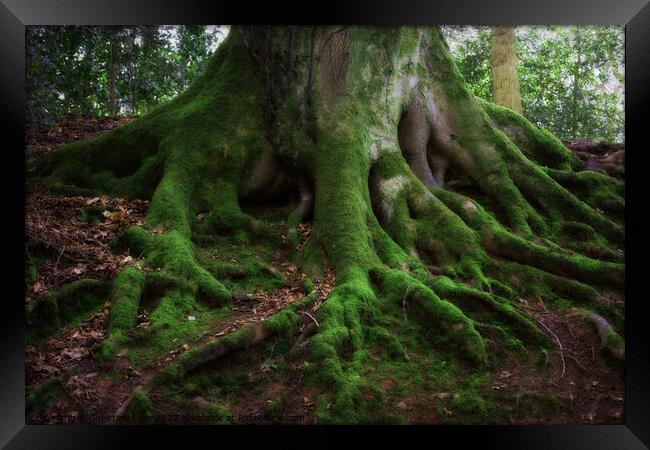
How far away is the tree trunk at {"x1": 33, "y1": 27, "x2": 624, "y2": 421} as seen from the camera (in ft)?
15.2

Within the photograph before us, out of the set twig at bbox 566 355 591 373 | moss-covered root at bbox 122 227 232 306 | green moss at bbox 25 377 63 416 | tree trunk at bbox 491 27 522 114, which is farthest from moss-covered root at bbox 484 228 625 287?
green moss at bbox 25 377 63 416

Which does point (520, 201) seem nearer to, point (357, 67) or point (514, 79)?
point (357, 67)

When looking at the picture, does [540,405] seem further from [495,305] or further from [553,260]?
[553,260]

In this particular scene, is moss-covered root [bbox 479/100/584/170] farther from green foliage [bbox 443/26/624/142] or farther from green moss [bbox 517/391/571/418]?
green moss [bbox 517/391/571/418]

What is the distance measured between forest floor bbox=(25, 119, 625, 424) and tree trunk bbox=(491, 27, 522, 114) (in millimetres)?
5344

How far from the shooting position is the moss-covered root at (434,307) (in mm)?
4152

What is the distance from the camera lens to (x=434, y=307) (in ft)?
14.3

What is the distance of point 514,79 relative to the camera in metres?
8.93

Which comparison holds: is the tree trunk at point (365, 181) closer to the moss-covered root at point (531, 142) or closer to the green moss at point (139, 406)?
the moss-covered root at point (531, 142)

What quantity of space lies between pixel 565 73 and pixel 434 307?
17.7 feet

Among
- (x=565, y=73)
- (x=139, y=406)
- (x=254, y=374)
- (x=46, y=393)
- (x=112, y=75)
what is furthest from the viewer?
(x=565, y=73)

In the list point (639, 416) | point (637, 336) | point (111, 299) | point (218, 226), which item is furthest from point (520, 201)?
point (111, 299)
